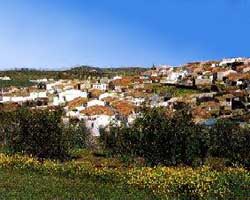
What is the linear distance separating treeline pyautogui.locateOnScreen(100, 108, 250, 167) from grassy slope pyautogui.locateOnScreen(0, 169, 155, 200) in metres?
14.9

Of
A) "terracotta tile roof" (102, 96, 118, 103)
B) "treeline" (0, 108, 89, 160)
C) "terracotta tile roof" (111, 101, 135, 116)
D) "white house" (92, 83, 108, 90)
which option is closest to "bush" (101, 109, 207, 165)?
"treeline" (0, 108, 89, 160)

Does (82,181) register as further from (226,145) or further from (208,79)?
(208,79)

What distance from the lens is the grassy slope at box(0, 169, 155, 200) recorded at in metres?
31.8

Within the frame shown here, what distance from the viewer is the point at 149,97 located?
14612cm

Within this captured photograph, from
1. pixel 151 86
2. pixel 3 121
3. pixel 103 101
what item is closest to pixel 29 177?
Answer: pixel 3 121

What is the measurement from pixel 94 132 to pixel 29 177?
54.7m

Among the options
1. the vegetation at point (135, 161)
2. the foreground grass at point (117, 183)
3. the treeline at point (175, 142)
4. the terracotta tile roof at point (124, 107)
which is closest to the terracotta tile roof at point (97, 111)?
the terracotta tile roof at point (124, 107)

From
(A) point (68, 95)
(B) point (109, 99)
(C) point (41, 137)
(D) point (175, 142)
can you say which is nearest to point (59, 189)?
(D) point (175, 142)

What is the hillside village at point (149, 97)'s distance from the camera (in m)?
104

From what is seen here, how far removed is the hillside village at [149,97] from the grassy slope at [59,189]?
43352 millimetres

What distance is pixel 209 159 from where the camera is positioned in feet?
194

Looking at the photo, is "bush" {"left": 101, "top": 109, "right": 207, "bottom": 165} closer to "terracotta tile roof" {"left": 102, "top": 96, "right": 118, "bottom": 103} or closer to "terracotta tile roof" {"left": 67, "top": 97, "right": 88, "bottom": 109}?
"terracotta tile roof" {"left": 67, "top": 97, "right": 88, "bottom": 109}

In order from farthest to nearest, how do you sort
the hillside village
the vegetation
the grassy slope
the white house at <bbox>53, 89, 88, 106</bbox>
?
1. the white house at <bbox>53, 89, 88, 106</bbox>
2. the hillside village
3. the vegetation
4. the grassy slope

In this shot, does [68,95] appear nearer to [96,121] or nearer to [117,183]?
[96,121]
